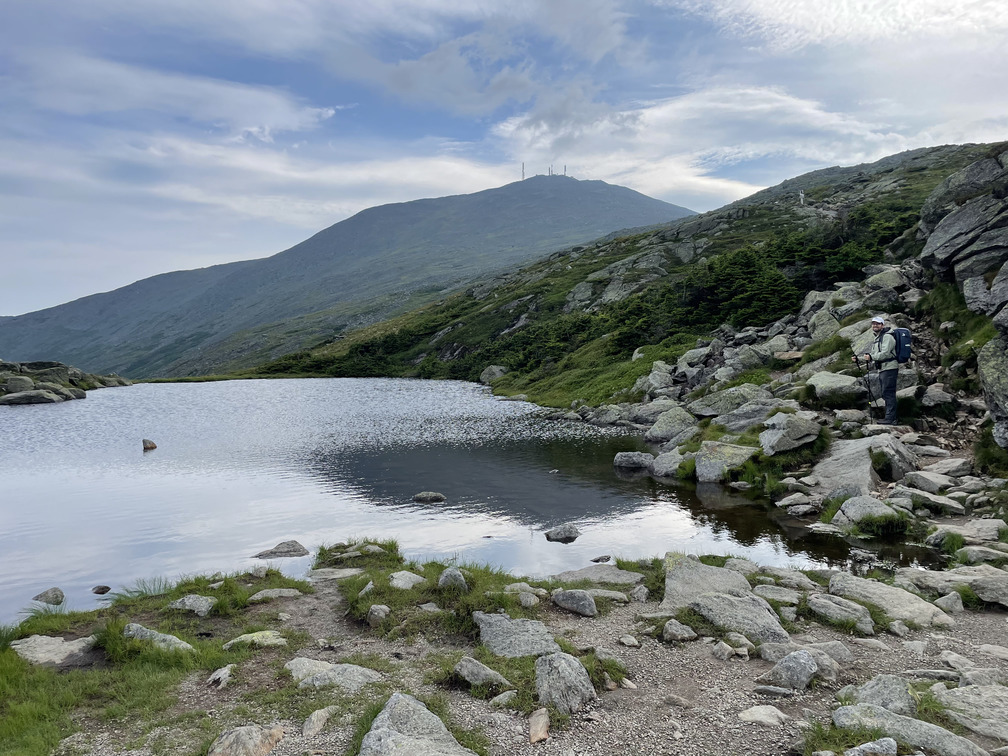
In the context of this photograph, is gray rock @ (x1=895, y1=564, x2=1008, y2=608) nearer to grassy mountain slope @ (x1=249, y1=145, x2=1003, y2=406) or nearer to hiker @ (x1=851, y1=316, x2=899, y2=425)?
hiker @ (x1=851, y1=316, x2=899, y2=425)

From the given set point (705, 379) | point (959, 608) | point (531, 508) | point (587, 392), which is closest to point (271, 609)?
point (531, 508)

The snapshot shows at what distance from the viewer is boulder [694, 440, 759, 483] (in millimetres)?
29609

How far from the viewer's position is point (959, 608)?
13609mm

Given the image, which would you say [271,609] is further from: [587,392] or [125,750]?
[587,392]

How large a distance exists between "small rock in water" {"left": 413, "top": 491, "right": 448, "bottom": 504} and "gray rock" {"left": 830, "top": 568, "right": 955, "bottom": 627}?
18.3 metres

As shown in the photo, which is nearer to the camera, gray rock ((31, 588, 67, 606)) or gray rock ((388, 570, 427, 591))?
gray rock ((388, 570, 427, 591))

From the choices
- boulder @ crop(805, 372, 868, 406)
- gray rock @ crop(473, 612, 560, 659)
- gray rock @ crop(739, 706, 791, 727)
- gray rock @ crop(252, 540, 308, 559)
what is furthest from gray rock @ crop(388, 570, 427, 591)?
boulder @ crop(805, 372, 868, 406)

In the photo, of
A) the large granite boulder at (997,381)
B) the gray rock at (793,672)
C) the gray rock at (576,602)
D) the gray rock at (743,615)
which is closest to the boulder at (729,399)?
the large granite boulder at (997,381)

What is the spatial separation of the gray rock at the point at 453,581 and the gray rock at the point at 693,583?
201 inches

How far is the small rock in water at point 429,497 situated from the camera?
93.9ft

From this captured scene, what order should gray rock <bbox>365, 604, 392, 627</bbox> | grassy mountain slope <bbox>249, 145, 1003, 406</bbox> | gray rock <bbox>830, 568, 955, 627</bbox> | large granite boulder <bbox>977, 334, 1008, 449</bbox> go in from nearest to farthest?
gray rock <bbox>830, 568, 955, 627</bbox> < gray rock <bbox>365, 604, 392, 627</bbox> < large granite boulder <bbox>977, 334, 1008, 449</bbox> < grassy mountain slope <bbox>249, 145, 1003, 406</bbox>

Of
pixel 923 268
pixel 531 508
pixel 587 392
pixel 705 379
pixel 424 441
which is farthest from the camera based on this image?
pixel 587 392

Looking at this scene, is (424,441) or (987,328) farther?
(424,441)

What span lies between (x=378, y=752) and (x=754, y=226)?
137m
